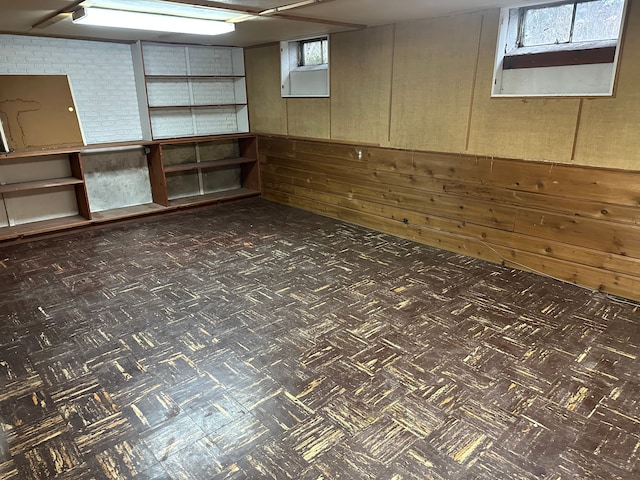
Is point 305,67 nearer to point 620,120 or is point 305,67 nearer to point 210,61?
point 210,61

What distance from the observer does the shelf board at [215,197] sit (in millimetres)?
6234

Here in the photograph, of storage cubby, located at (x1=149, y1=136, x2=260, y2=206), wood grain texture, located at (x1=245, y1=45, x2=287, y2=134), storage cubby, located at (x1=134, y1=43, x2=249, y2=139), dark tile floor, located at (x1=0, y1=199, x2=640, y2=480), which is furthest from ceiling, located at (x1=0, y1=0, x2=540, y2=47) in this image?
dark tile floor, located at (x1=0, y1=199, x2=640, y2=480)

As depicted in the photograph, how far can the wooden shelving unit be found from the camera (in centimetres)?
508

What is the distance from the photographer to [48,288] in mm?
3756

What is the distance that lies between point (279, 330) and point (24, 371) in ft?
5.02

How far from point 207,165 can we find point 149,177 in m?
0.83

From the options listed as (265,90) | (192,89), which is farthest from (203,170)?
(265,90)

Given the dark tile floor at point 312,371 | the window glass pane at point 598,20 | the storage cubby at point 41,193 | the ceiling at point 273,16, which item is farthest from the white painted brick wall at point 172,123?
the window glass pane at point 598,20

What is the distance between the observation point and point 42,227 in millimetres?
5082

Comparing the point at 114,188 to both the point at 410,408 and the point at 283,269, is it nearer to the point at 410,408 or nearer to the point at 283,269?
the point at 283,269

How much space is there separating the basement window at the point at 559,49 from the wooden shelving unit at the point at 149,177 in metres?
3.90

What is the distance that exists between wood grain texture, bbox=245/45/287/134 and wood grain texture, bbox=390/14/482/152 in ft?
6.73

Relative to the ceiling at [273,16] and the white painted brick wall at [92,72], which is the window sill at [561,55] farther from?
the white painted brick wall at [92,72]

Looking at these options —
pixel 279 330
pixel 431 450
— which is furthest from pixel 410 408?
A: pixel 279 330
